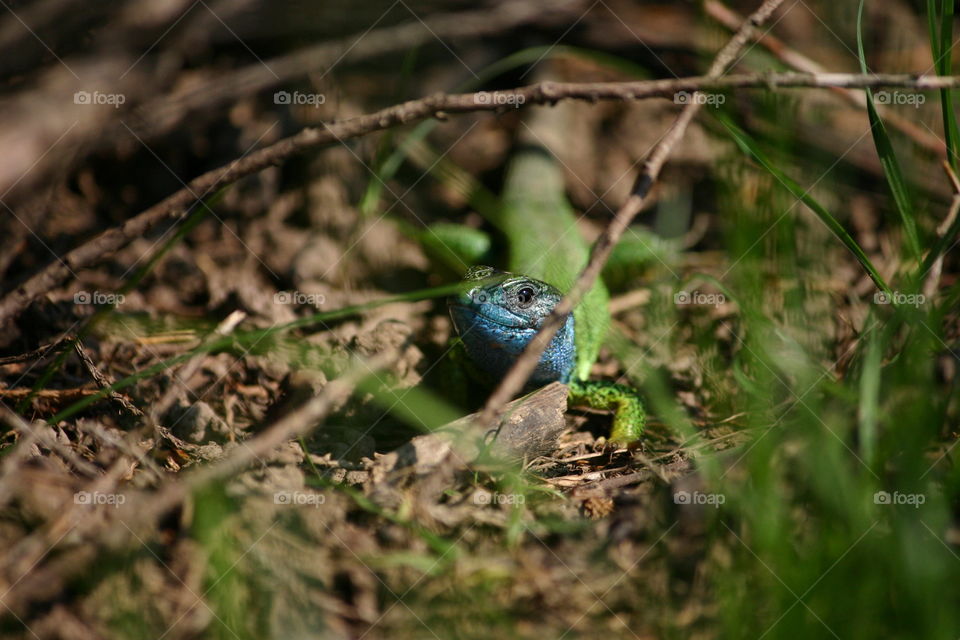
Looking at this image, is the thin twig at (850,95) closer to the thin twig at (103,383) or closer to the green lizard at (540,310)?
the green lizard at (540,310)

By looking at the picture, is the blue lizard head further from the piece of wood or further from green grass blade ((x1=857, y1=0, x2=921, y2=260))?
green grass blade ((x1=857, y1=0, x2=921, y2=260))

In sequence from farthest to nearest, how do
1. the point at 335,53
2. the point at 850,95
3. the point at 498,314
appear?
the point at 335,53, the point at 850,95, the point at 498,314

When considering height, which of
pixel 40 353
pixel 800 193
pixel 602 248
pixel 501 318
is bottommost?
pixel 40 353

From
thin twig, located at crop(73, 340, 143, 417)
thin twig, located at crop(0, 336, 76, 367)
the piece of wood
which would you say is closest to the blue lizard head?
the piece of wood

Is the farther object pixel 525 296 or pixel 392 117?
pixel 525 296

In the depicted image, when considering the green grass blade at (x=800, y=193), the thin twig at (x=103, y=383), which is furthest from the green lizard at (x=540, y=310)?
the thin twig at (x=103, y=383)

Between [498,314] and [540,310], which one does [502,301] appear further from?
[540,310]

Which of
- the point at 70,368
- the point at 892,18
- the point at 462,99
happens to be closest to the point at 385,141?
the point at 462,99

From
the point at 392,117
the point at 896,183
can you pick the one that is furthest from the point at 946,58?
the point at 392,117

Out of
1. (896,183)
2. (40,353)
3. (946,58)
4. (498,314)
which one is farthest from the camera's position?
(498,314)
